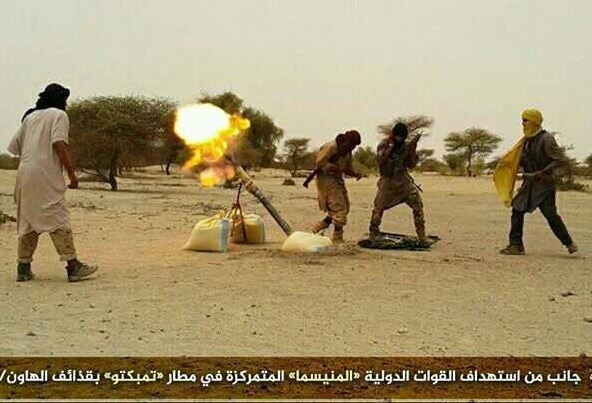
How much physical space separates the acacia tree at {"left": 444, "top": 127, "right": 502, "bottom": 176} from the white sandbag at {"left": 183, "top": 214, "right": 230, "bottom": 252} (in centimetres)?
4805

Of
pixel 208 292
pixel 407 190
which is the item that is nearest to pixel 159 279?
pixel 208 292

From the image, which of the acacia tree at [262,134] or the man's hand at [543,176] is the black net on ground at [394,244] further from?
the acacia tree at [262,134]

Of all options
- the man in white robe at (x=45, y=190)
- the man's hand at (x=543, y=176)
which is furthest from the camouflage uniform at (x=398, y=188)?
the man in white robe at (x=45, y=190)

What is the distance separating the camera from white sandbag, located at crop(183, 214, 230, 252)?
10.3m

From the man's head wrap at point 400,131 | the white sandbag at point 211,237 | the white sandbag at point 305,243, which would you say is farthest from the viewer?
the man's head wrap at point 400,131

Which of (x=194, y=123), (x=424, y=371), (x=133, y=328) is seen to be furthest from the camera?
(x=194, y=123)

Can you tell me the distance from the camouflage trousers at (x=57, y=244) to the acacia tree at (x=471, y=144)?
51.0m

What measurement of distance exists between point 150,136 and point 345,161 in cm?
2146

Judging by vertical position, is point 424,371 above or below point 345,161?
below

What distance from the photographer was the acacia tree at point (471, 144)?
57.5m

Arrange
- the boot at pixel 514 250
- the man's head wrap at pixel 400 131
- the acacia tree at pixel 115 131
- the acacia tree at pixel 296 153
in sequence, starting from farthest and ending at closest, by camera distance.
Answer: the acacia tree at pixel 296 153 → the acacia tree at pixel 115 131 → the man's head wrap at pixel 400 131 → the boot at pixel 514 250

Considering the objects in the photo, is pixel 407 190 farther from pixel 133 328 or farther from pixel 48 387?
pixel 48 387

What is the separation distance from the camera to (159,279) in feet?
26.0

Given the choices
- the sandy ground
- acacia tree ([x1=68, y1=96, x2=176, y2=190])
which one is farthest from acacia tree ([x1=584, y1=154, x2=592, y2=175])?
the sandy ground
